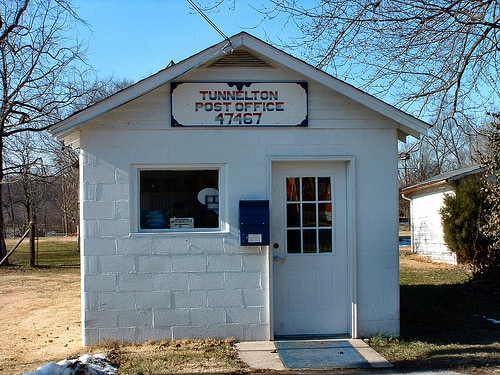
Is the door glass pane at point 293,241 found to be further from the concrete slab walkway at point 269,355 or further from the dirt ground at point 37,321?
the dirt ground at point 37,321

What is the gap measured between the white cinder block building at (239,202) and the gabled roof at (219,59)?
18 millimetres

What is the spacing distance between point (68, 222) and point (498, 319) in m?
50.9

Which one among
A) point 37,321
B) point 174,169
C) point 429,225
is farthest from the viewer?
point 429,225

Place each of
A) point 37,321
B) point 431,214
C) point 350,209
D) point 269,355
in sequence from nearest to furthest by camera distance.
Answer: point 269,355 → point 350,209 → point 37,321 → point 431,214

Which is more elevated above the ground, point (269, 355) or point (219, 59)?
point (219, 59)

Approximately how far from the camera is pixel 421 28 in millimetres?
9578

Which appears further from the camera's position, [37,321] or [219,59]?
[37,321]

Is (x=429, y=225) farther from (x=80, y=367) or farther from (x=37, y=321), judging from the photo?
(x=80, y=367)

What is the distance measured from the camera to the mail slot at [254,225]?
303 inches

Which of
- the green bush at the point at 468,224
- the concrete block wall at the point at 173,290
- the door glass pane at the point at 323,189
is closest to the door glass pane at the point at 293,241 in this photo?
the concrete block wall at the point at 173,290

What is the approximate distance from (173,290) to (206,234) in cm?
85

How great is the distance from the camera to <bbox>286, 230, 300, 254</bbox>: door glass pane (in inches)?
320

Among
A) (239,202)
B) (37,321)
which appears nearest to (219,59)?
(239,202)

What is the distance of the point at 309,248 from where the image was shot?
26.7 ft
